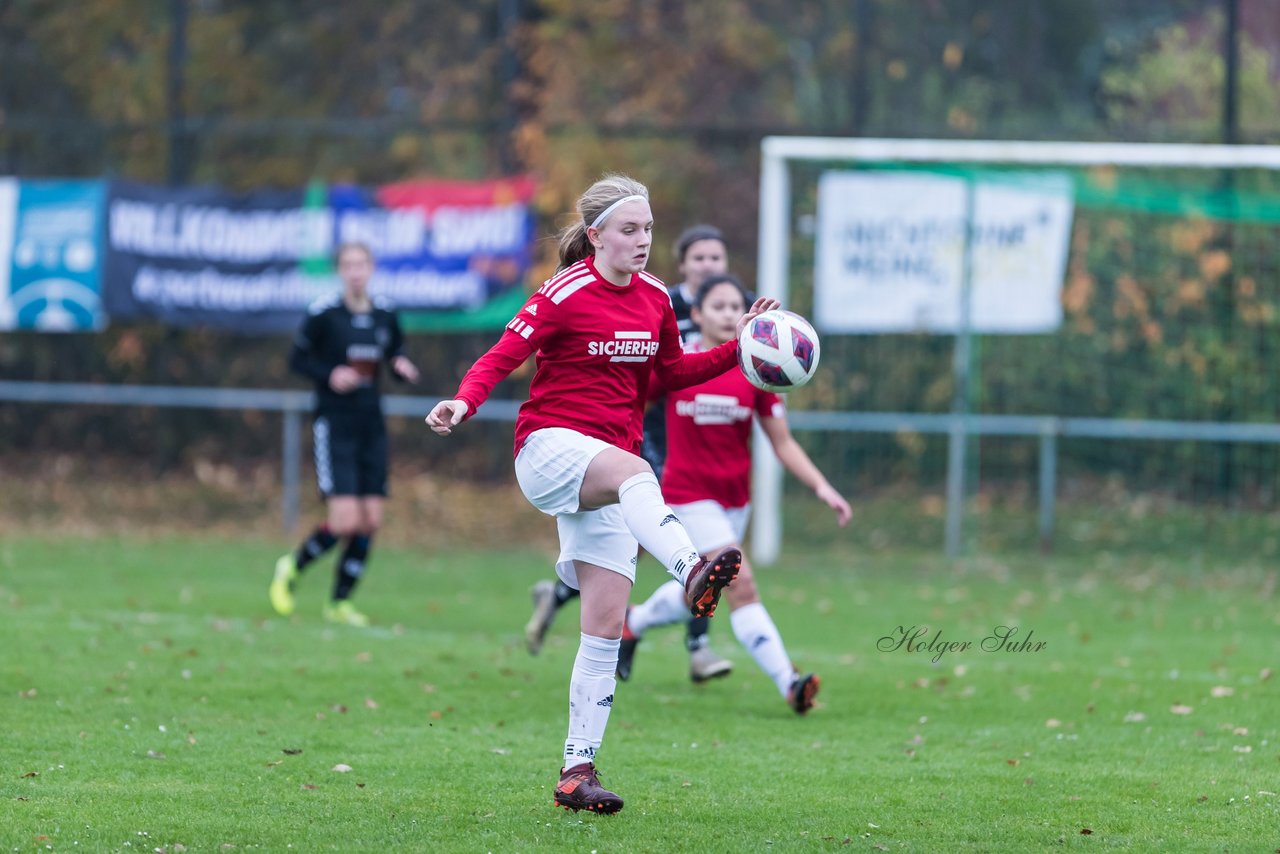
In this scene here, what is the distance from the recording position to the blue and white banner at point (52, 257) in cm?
1600

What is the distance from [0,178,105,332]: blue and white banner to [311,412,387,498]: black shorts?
6.65 m

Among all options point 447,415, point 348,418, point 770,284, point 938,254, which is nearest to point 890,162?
point 938,254

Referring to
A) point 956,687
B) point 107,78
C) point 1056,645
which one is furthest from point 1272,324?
point 107,78

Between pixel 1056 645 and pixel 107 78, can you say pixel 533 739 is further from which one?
pixel 107 78

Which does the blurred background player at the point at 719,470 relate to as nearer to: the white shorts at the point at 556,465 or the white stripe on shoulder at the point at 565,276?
the white stripe on shoulder at the point at 565,276

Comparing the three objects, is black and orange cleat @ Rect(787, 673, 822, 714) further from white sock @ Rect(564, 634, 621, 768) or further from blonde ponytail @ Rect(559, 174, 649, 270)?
blonde ponytail @ Rect(559, 174, 649, 270)

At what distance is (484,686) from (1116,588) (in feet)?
20.1

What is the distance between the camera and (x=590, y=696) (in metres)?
5.53

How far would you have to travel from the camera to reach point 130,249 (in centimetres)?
1608

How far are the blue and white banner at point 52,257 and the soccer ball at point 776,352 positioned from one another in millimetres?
11646

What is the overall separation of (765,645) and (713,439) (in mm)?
1025

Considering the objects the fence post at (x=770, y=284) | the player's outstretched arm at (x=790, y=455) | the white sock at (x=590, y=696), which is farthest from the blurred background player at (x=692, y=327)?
the fence post at (x=770, y=284)

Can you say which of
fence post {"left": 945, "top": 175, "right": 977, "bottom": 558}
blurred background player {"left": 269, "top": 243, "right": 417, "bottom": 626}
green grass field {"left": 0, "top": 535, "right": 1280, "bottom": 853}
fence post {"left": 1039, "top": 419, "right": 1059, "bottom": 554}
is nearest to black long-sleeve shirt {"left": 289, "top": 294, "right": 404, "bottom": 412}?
blurred background player {"left": 269, "top": 243, "right": 417, "bottom": 626}

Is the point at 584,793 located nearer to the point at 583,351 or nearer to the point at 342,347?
the point at 583,351
